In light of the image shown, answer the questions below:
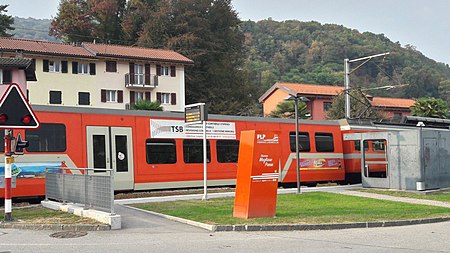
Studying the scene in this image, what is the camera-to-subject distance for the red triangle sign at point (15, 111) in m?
12.7

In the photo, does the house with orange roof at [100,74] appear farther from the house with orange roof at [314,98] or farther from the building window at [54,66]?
the house with orange roof at [314,98]

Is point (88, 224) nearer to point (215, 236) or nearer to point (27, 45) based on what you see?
point (215, 236)

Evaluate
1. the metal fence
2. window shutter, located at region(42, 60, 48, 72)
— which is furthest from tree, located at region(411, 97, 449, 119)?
the metal fence

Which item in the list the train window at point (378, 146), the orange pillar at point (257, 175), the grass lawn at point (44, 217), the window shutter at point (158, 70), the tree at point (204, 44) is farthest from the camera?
the tree at point (204, 44)

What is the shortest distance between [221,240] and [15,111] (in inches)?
228

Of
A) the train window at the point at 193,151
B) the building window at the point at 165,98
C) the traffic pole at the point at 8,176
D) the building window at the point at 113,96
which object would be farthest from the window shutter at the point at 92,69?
the traffic pole at the point at 8,176

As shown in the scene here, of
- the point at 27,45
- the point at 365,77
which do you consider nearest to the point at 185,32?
the point at 27,45

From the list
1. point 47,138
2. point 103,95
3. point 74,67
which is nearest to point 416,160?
point 47,138

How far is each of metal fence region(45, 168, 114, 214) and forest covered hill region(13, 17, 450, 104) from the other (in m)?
58.1

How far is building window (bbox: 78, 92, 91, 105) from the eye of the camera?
1975 inches

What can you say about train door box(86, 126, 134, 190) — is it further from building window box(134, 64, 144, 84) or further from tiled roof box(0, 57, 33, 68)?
building window box(134, 64, 144, 84)

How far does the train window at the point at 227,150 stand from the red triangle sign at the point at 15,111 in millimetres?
10669

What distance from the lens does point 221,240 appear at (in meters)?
10.8

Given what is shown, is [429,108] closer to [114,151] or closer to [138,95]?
A: [138,95]
